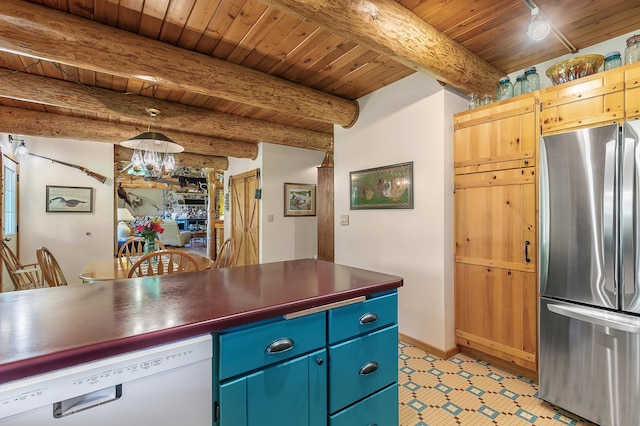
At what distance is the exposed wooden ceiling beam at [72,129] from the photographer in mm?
3674

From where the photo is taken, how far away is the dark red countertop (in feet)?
2.57

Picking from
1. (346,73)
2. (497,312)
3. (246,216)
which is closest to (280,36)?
(346,73)

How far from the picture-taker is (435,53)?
7.04 feet

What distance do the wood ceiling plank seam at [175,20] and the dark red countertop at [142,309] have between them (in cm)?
173

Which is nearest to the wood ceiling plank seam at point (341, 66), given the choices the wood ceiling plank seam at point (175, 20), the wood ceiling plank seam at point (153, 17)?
the wood ceiling plank seam at point (175, 20)

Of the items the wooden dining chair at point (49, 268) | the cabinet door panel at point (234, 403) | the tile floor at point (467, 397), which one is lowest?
the tile floor at point (467, 397)

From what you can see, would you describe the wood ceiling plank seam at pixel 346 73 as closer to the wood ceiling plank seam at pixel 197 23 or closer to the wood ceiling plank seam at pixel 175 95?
the wood ceiling plank seam at pixel 197 23

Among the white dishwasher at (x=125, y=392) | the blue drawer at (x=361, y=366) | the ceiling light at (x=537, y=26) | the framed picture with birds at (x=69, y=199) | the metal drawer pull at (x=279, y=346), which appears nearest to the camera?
the white dishwasher at (x=125, y=392)

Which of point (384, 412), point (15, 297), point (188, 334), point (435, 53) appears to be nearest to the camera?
point (188, 334)

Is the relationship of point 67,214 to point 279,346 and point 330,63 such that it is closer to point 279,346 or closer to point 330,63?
point 330,63

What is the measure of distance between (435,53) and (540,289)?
181 cm

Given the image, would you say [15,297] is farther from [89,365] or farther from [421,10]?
[421,10]

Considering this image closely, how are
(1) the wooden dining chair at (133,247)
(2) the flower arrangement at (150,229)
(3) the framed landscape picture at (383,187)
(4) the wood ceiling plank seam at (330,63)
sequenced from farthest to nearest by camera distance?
(2) the flower arrangement at (150,229), (1) the wooden dining chair at (133,247), (3) the framed landscape picture at (383,187), (4) the wood ceiling plank seam at (330,63)

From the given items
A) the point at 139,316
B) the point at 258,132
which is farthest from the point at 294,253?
the point at 139,316
